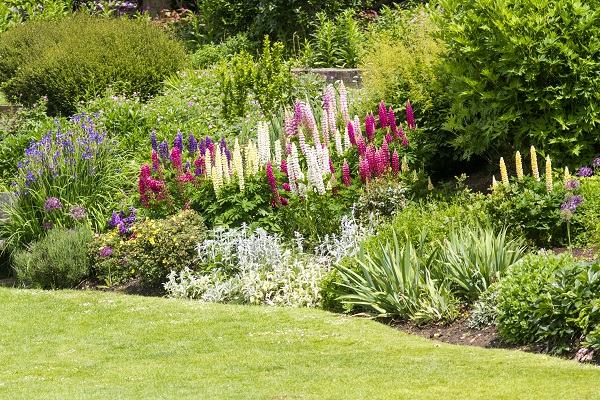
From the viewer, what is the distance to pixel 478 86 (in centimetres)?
955

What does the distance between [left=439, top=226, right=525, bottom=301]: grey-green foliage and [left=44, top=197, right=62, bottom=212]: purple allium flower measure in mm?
4647

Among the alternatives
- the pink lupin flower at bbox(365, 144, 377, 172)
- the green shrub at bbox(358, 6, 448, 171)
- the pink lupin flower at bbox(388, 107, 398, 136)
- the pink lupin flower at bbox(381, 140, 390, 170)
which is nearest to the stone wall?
the green shrub at bbox(358, 6, 448, 171)

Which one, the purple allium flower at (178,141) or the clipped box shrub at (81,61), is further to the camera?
the clipped box shrub at (81,61)

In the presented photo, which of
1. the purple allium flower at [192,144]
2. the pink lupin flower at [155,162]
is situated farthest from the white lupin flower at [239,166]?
the purple allium flower at [192,144]

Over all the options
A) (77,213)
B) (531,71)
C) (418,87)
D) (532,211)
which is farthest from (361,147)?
(77,213)

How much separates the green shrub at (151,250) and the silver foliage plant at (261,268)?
0.50ft

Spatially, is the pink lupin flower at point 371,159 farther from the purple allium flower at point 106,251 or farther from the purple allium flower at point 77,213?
the purple allium flower at point 77,213

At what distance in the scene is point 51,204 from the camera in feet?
35.0

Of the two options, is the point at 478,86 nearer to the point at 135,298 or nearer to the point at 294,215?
the point at 294,215

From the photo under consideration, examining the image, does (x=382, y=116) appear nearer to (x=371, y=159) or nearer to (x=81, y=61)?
(x=371, y=159)

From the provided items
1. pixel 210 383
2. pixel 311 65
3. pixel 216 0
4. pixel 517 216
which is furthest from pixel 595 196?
pixel 216 0

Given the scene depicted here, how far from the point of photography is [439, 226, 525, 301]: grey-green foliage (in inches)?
310

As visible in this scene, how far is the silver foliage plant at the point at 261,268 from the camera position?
9.02m

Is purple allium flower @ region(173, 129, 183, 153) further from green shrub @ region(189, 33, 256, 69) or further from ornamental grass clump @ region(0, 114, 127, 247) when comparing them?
green shrub @ region(189, 33, 256, 69)
